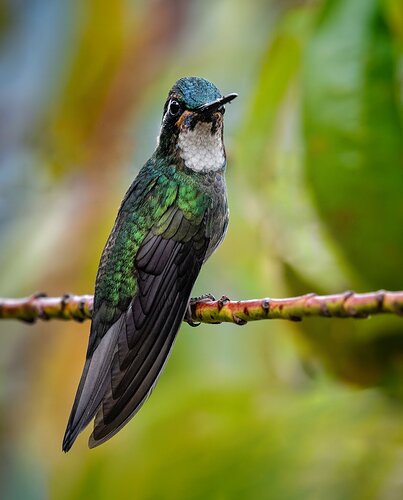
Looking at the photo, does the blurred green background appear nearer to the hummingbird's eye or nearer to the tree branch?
the hummingbird's eye

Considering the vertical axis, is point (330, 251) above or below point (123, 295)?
above

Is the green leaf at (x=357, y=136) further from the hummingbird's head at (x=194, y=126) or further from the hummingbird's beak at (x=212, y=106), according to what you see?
the hummingbird's beak at (x=212, y=106)

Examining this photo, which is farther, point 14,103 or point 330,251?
point 14,103

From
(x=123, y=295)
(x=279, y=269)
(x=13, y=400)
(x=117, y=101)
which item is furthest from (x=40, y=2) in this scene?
(x=123, y=295)

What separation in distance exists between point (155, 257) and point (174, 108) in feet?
1.20

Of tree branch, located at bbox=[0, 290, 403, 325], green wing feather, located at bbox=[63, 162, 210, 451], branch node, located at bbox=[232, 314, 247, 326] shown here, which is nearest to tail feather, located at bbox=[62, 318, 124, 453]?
green wing feather, located at bbox=[63, 162, 210, 451]

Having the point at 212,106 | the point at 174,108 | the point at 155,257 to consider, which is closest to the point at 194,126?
the point at 174,108

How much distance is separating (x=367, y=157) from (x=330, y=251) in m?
0.27

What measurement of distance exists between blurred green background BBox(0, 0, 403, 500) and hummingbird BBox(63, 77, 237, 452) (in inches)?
12.7

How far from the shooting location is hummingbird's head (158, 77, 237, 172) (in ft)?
6.17

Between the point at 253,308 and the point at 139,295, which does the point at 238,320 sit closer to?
the point at 253,308

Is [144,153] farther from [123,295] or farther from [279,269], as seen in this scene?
[123,295]

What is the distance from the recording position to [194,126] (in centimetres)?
202

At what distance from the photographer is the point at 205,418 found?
2762mm
